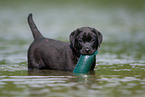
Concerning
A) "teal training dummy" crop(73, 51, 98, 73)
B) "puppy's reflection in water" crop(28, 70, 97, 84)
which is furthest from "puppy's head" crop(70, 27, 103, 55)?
"puppy's reflection in water" crop(28, 70, 97, 84)

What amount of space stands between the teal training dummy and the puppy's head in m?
0.11

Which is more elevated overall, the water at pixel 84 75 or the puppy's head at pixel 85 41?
the puppy's head at pixel 85 41

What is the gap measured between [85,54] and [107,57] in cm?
396

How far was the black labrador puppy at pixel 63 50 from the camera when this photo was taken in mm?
10281

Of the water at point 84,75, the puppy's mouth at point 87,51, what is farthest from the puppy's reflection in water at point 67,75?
the puppy's mouth at point 87,51

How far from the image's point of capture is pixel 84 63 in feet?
33.7

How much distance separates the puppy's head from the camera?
1018cm

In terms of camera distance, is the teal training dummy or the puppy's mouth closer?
the puppy's mouth

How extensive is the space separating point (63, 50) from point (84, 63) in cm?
90

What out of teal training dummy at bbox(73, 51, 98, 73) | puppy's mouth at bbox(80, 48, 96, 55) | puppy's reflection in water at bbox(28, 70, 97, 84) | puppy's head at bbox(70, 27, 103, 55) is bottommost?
puppy's reflection in water at bbox(28, 70, 97, 84)

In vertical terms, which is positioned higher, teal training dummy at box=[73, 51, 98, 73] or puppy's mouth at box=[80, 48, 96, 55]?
puppy's mouth at box=[80, 48, 96, 55]

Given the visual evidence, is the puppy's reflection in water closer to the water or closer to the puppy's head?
the water

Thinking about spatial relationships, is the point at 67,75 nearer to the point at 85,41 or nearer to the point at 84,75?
the point at 84,75

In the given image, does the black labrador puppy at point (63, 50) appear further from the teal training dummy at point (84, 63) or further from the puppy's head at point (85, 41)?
the teal training dummy at point (84, 63)
